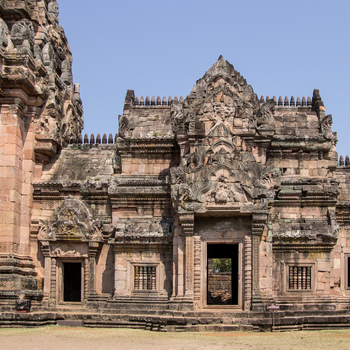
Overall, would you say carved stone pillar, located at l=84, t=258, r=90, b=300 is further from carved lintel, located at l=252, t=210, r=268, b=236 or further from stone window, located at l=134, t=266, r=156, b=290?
carved lintel, located at l=252, t=210, r=268, b=236

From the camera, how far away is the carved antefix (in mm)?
20188

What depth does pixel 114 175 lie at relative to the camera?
79.4 ft

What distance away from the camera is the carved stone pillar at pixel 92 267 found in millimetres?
22750

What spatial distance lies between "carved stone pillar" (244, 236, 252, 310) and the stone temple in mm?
35

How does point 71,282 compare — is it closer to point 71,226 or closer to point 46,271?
point 46,271

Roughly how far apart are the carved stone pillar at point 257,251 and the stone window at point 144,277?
4.08m

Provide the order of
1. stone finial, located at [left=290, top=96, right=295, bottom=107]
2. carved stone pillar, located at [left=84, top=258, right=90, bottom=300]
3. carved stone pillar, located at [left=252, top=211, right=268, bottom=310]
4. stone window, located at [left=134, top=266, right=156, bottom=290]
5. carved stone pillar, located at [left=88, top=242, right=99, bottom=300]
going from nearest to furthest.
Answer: carved stone pillar, located at [left=252, top=211, right=268, bottom=310]
stone window, located at [left=134, top=266, right=156, bottom=290]
carved stone pillar, located at [left=88, top=242, right=99, bottom=300]
carved stone pillar, located at [left=84, top=258, right=90, bottom=300]
stone finial, located at [left=290, top=96, right=295, bottom=107]

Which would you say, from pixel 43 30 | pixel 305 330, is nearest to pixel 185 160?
pixel 305 330

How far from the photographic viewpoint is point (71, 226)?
23.1 meters

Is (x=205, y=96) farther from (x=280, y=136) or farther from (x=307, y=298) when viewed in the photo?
(x=307, y=298)

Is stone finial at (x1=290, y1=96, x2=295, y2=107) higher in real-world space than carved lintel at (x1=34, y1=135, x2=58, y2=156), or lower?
higher

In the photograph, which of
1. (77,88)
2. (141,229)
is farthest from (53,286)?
(77,88)

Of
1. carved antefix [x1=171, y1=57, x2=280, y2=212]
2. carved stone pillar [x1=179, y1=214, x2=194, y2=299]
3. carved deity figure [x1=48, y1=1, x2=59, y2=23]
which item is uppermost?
carved deity figure [x1=48, y1=1, x2=59, y2=23]

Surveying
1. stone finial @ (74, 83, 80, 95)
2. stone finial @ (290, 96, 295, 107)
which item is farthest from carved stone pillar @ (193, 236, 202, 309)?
stone finial @ (74, 83, 80, 95)
